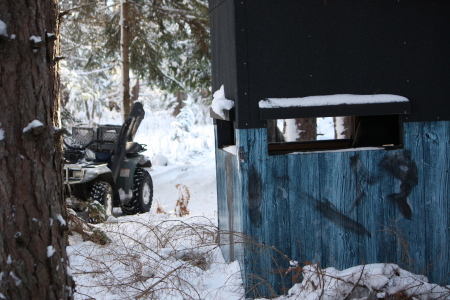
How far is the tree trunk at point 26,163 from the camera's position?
2691 mm

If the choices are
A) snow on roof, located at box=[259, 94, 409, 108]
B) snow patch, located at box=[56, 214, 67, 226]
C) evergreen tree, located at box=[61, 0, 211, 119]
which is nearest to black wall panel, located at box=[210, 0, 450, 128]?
snow on roof, located at box=[259, 94, 409, 108]

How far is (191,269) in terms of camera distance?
4.48m

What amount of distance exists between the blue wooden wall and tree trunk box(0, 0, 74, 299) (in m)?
1.59

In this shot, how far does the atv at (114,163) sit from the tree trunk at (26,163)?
5.10 meters

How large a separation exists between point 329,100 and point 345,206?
32.9 inches

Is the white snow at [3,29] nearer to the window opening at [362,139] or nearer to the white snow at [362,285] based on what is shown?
the white snow at [362,285]

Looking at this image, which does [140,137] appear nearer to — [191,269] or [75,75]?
[75,75]

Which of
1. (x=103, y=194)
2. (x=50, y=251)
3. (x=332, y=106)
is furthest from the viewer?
(x=103, y=194)

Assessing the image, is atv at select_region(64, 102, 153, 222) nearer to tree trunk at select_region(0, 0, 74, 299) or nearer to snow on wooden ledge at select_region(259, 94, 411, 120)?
snow on wooden ledge at select_region(259, 94, 411, 120)

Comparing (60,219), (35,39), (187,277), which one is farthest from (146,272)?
(35,39)

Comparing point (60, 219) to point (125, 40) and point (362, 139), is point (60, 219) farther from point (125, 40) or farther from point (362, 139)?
point (125, 40)

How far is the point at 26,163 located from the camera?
2.72 meters

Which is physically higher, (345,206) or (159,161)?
(345,206)

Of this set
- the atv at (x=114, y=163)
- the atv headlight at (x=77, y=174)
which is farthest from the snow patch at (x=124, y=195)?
the atv headlight at (x=77, y=174)
